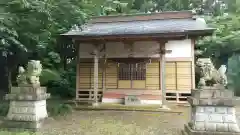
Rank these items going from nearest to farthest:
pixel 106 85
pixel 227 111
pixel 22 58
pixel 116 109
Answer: pixel 227 111, pixel 116 109, pixel 22 58, pixel 106 85

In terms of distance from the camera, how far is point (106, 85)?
1403 centimetres

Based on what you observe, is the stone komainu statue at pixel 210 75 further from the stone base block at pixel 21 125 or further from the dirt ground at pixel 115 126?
the stone base block at pixel 21 125

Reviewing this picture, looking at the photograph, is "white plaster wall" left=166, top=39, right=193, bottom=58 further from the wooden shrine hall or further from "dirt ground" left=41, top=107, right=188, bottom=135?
"dirt ground" left=41, top=107, right=188, bottom=135

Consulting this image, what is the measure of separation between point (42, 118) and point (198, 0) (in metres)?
22.3

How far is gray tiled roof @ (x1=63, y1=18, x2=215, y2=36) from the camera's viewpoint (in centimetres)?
1197

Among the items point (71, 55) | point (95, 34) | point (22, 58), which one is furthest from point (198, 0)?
point (22, 58)

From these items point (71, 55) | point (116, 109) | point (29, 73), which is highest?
point (71, 55)

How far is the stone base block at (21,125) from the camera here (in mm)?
7177

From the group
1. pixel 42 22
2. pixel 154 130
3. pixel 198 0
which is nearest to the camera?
pixel 154 130

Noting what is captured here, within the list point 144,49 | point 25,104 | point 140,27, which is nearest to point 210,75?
point 25,104

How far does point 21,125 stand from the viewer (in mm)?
7223

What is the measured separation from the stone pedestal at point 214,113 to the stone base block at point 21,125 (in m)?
4.44

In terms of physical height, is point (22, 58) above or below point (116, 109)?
above

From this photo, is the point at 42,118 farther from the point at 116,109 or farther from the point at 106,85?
the point at 106,85
